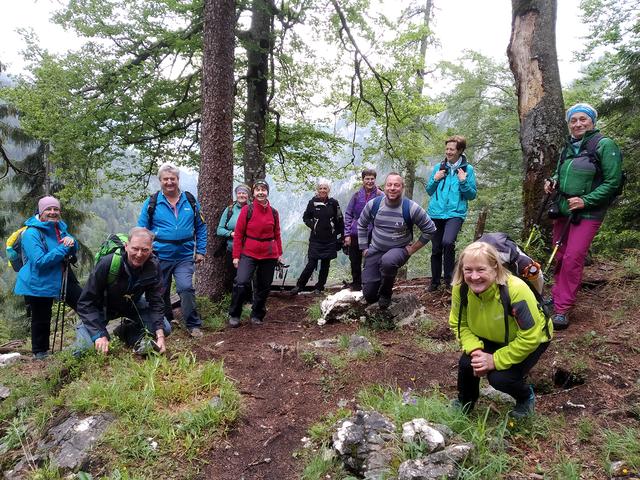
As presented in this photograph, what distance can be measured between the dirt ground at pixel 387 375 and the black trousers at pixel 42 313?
199 cm

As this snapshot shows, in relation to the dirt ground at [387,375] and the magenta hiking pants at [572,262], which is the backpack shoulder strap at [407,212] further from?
the magenta hiking pants at [572,262]

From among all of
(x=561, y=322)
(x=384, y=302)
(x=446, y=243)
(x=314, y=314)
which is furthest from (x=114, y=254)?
(x=561, y=322)

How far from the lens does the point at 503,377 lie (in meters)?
2.86

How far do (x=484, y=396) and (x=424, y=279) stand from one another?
4.92 m

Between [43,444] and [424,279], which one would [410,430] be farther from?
[424,279]

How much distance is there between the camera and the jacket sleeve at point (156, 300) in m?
4.46

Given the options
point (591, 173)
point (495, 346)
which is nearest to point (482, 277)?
point (495, 346)

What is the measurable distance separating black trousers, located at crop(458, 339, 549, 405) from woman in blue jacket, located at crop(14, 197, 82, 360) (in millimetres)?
4890

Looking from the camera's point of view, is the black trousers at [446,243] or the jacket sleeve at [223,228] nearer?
the black trousers at [446,243]

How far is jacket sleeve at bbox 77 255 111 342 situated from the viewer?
414 centimetres

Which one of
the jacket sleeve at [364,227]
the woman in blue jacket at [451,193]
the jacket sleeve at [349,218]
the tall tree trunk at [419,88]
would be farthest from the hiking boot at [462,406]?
the tall tree trunk at [419,88]

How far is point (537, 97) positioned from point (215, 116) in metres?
4.82

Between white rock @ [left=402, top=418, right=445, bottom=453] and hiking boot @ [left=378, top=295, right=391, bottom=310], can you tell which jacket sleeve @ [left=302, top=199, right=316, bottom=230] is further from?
white rock @ [left=402, top=418, right=445, bottom=453]

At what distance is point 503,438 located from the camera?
2.85 meters
